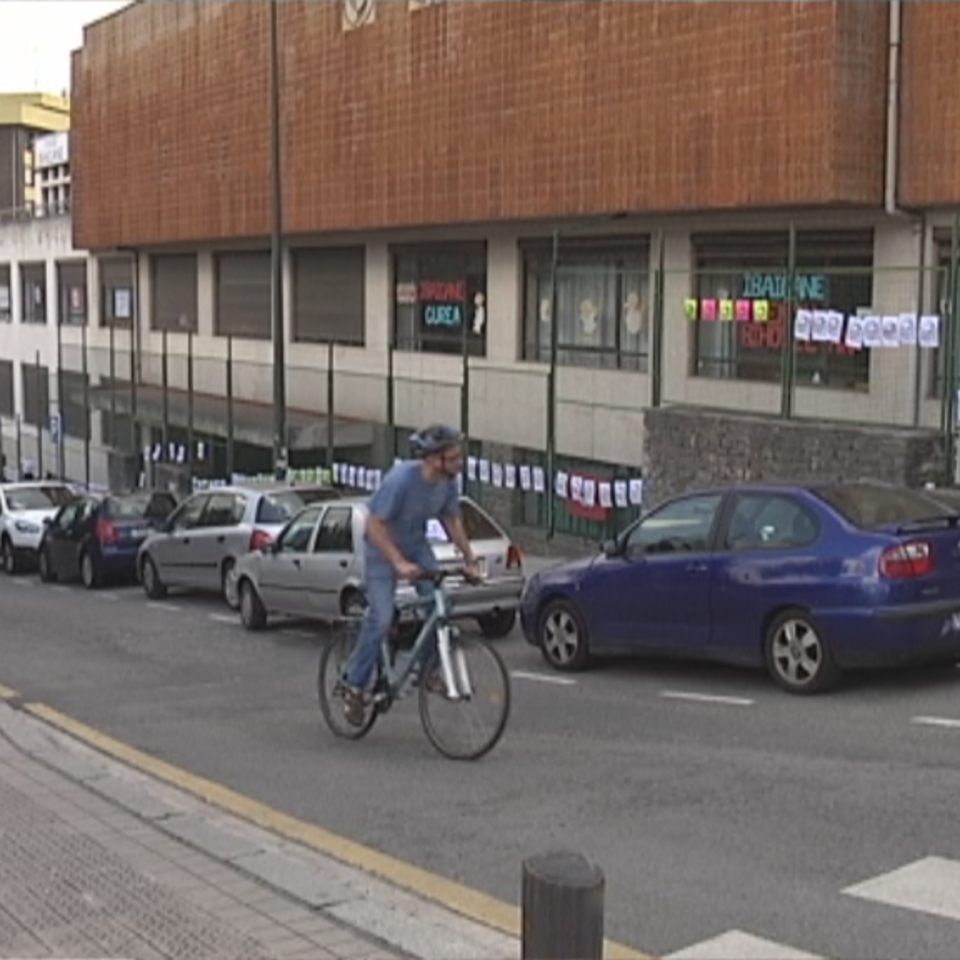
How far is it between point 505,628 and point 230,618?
4.73m

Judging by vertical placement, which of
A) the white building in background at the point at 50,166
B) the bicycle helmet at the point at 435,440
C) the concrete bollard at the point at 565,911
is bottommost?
the concrete bollard at the point at 565,911

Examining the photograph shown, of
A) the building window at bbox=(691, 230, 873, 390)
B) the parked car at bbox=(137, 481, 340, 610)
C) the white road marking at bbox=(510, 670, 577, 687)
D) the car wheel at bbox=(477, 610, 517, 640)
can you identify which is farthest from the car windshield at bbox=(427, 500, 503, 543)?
the building window at bbox=(691, 230, 873, 390)

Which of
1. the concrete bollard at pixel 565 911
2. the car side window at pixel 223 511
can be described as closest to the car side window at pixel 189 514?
the car side window at pixel 223 511

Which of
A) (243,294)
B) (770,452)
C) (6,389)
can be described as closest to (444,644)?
(770,452)

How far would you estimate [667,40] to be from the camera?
66.1 ft

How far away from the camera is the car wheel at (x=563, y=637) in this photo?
11.7 metres

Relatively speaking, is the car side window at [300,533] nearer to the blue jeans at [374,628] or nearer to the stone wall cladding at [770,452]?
the stone wall cladding at [770,452]

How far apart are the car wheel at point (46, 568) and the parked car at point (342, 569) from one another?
30.0 feet

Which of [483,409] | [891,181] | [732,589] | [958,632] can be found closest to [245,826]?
[732,589]

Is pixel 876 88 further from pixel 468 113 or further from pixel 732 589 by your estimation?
pixel 732 589

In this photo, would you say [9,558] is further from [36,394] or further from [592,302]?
[36,394]

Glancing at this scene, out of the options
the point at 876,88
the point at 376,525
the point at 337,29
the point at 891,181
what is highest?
the point at 337,29

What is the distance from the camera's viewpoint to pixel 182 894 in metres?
5.59

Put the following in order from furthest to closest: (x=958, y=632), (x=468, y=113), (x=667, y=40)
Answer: (x=468, y=113)
(x=667, y=40)
(x=958, y=632)
